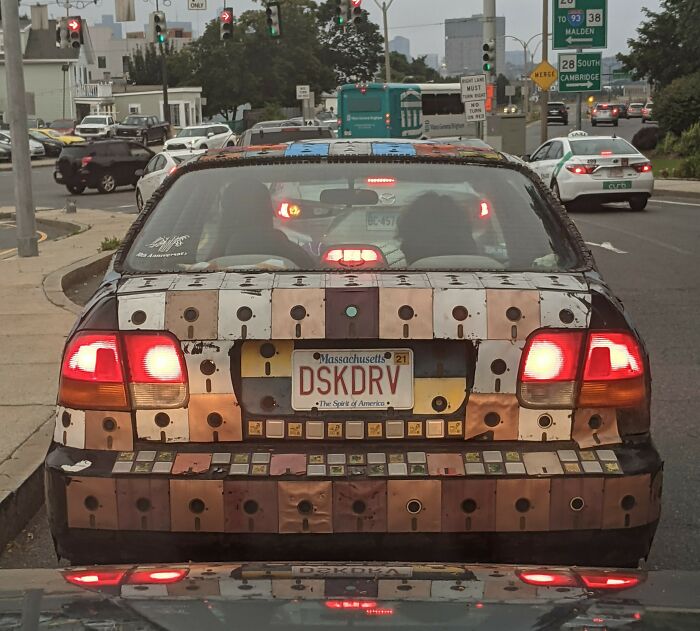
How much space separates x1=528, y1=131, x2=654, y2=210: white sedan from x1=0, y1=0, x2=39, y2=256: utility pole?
36.6 feet

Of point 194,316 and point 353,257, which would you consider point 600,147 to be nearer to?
A: point 353,257

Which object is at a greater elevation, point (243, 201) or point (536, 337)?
point (243, 201)

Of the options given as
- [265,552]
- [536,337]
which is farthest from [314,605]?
[536,337]

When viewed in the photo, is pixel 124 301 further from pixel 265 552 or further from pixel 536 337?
pixel 536 337

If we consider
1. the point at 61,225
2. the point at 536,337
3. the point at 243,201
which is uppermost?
the point at 243,201

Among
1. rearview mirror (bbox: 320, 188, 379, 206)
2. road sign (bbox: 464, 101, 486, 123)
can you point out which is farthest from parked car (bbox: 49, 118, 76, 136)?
rearview mirror (bbox: 320, 188, 379, 206)

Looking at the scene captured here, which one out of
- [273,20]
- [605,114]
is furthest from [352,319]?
[605,114]

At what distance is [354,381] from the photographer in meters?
3.72

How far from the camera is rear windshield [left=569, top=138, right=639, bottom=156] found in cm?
2389

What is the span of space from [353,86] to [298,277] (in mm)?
41965

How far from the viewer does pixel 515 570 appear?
9.48 ft

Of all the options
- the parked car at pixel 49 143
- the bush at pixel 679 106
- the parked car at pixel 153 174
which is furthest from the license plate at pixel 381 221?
the parked car at pixel 49 143

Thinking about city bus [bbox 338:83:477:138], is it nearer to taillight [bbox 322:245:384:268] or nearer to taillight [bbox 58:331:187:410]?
taillight [bbox 322:245:384:268]

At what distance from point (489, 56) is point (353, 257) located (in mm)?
32596
